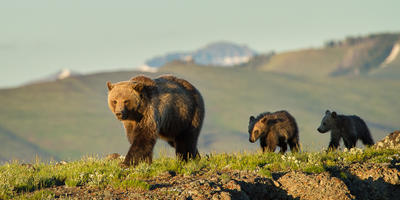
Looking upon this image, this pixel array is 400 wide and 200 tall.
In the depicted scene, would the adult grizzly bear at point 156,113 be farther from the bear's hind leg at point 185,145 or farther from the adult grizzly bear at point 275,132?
the adult grizzly bear at point 275,132

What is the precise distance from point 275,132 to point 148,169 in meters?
6.53

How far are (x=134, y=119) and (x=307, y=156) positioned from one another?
379 centimetres

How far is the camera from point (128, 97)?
1269 centimetres

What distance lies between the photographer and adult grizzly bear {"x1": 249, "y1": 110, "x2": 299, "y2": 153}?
17.2m

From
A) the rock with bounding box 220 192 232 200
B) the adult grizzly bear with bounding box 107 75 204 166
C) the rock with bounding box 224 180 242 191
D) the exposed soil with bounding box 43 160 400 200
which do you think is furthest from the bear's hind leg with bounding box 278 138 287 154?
the rock with bounding box 220 192 232 200

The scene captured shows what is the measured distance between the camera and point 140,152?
41.1 feet

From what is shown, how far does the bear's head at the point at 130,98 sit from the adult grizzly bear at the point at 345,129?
6445 millimetres

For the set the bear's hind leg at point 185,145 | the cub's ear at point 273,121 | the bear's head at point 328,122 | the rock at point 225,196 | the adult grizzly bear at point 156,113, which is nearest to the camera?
the rock at point 225,196

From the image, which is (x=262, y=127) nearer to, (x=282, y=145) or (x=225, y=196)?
(x=282, y=145)

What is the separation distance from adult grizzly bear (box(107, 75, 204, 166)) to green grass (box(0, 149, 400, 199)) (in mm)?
561

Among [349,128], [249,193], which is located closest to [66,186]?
[249,193]

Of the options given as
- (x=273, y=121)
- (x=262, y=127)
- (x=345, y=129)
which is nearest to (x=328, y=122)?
(x=345, y=129)

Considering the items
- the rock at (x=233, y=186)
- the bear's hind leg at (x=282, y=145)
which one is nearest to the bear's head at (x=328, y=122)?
the bear's hind leg at (x=282, y=145)

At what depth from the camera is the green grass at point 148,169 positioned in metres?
10.6
